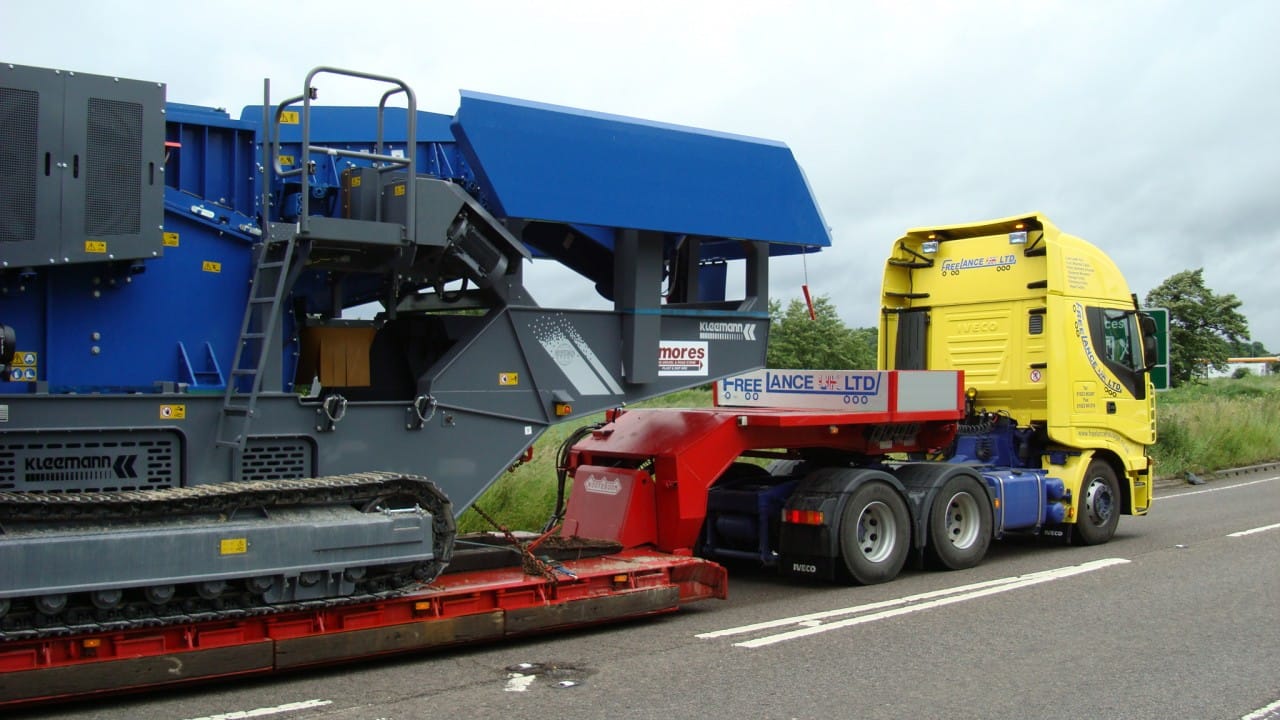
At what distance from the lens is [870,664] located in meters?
7.09

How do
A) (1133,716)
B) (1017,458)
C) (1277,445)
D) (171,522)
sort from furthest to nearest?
(1277,445) < (1017,458) < (171,522) < (1133,716)

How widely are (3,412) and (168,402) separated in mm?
862

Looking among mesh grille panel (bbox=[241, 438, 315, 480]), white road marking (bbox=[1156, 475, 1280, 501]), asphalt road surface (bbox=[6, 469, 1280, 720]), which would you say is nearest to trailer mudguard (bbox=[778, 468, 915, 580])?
asphalt road surface (bbox=[6, 469, 1280, 720])

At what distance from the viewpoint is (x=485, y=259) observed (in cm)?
794

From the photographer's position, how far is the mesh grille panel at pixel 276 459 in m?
7.12

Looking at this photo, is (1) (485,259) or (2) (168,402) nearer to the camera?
(2) (168,402)

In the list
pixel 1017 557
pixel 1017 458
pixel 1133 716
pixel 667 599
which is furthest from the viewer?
pixel 1017 458

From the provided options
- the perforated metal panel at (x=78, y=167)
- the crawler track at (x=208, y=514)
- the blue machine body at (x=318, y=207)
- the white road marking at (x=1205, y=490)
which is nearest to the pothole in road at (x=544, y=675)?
the crawler track at (x=208, y=514)

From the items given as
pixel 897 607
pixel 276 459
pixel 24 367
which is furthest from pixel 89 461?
pixel 897 607

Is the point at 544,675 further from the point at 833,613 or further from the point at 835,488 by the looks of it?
the point at 835,488

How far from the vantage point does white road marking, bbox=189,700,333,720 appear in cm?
592

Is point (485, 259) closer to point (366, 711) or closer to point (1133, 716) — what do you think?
point (366, 711)

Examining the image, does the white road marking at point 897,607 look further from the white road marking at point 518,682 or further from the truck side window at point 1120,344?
the truck side window at point 1120,344

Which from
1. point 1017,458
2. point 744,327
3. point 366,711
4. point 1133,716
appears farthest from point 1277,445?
point 366,711
